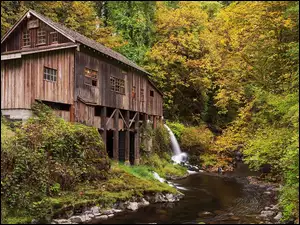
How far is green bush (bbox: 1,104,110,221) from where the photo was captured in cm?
1248

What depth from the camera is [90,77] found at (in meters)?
21.7

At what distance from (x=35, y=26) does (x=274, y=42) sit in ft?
48.3

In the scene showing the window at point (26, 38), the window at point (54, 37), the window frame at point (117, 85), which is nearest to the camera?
the window at point (54, 37)

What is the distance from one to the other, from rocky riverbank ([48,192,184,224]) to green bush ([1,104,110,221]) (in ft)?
4.24

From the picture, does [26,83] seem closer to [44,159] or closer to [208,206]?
[44,159]

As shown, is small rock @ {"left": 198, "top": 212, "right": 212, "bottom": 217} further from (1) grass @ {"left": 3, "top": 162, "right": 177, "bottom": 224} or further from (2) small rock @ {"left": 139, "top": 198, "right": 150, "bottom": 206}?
(1) grass @ {"left": 3, "top": 162, "right": 177, "bottom": 224}

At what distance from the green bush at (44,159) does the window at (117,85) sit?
6.81 meters

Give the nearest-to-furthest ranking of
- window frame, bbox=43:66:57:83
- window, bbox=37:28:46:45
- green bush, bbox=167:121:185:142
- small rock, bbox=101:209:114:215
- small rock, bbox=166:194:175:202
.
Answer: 1. small rock, bbox=101:209:114:215
2. small rock, bbox=166:194:175:202
3. window frame, bbox=43:66:57:83
4. window, bbox=37:28:46:45
5. green bush, bbox=167:121:185:142

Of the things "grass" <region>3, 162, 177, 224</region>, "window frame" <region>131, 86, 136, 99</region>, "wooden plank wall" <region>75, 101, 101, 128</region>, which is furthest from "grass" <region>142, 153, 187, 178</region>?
"grass" <region>3, 162, 177, 224</region>

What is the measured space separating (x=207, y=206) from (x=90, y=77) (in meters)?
11.1

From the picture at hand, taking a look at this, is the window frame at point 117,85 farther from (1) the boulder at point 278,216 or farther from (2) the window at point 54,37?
(1) the boulder at point 278,216

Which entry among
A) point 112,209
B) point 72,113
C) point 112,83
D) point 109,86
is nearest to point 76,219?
point 112,209

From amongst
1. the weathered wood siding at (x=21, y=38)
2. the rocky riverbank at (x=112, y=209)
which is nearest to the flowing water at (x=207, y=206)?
the rocky riverbank at (x=112, y=209)

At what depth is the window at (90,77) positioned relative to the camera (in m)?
21.2
